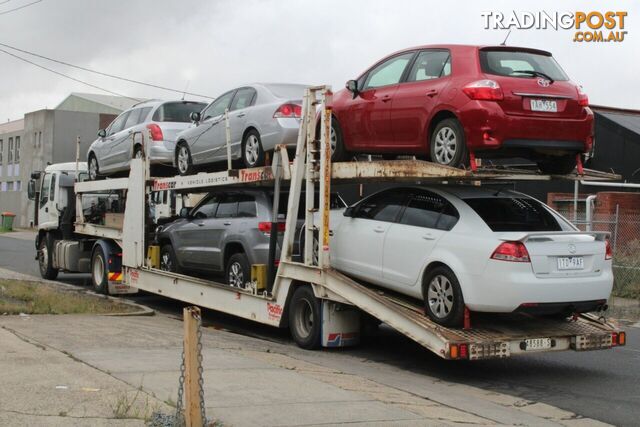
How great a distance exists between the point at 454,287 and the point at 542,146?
1755 mm

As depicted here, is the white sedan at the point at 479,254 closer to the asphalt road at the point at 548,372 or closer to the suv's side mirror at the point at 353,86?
the asphalt road at the point at 548,372

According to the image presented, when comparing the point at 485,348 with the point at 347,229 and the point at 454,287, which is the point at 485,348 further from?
the point at 347,229

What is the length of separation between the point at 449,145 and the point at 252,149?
4.11 metres

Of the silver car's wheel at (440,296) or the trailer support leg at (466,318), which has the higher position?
the silver car's wheel at (440,296)

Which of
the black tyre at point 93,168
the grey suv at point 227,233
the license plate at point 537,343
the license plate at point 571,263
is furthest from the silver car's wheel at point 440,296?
the black tyre at point 93,168

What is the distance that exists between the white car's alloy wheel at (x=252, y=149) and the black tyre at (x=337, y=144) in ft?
5.25

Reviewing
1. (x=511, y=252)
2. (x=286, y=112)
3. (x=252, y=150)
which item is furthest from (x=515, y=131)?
(x=252, y=150)

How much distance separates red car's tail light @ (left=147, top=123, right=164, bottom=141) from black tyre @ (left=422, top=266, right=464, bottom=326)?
762 cm

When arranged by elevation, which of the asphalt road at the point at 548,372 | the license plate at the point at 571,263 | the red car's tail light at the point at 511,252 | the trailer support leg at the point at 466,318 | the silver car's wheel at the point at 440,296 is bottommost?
the asphalt road at the point at 548,372

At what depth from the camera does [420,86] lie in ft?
30.2

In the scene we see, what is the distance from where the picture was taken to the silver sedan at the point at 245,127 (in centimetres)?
1153

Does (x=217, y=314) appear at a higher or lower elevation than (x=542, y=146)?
lower

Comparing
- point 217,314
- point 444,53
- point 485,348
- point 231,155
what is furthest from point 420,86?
point 217,314

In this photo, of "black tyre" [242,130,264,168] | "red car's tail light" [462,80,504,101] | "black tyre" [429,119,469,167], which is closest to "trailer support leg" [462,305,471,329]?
"black tyre" [429,119,469,167]
